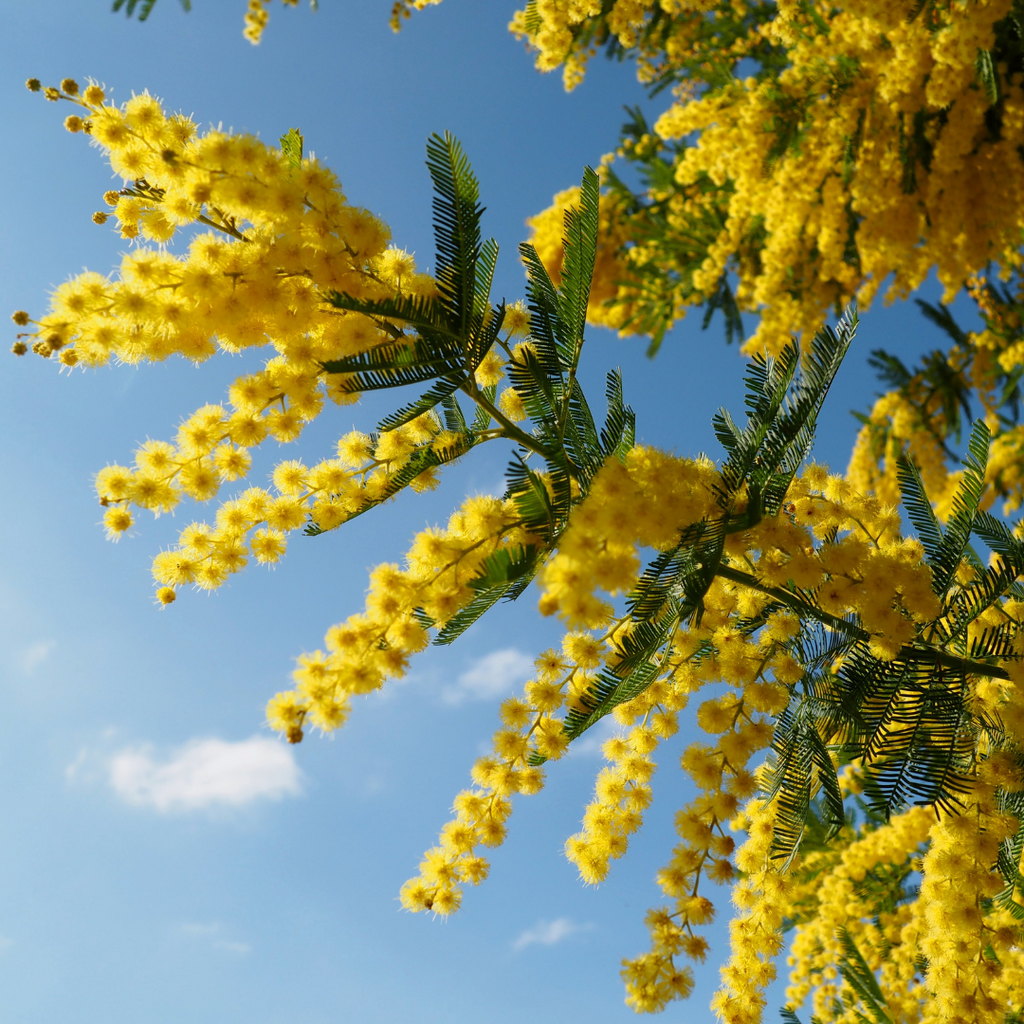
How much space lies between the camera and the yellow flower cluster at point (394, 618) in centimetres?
170

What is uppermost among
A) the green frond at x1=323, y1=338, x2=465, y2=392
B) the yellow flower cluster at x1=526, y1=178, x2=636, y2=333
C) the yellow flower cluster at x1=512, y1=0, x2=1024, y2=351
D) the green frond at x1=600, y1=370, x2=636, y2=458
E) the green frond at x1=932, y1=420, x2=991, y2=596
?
the yellow flower cluster at x1=526, y1=178, x2=636, y2=333

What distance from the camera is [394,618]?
1.79 m

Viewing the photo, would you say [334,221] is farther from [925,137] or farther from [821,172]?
[925,137]

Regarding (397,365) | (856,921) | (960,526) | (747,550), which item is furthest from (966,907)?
(856,921)

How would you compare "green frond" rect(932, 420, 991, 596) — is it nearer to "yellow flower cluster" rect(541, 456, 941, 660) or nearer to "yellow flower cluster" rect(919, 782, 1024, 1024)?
"yellow flower cluster" rect(541, 456, 941, 660)

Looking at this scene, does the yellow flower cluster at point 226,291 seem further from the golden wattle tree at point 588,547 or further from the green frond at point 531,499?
the green frond at point 531,499

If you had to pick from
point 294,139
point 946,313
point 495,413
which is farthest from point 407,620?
point 946,313

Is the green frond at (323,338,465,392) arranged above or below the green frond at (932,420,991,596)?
above

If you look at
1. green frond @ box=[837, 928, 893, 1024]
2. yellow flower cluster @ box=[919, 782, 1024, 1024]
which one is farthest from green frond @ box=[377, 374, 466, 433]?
green frond @ box=[837, 928, 893, 1024]

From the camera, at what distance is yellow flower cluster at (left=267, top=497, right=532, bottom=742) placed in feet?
5.57

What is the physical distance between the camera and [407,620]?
1.78 metres

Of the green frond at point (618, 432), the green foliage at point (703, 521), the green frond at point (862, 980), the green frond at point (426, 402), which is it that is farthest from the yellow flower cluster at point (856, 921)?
the green frond at point (426, 402)

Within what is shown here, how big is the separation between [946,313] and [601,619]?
768 centimetres

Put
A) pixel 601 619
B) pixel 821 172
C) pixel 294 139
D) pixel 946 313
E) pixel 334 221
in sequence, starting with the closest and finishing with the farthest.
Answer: pixel 601 619, pixel 334 221, pixel 294 139, pixel 821 172, pixel 946 313
